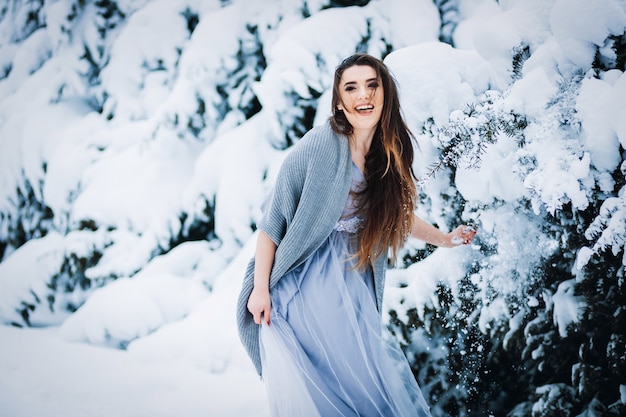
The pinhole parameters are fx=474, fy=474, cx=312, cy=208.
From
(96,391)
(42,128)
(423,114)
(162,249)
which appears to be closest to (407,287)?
(423,114)

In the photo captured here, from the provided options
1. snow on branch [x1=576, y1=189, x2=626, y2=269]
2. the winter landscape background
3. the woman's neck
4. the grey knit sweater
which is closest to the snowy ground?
the winter landscape background

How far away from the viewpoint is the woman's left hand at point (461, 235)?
1.66 m

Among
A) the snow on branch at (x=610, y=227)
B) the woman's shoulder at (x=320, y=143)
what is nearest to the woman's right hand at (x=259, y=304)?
the woman's shoulder at (x=320, y=143)

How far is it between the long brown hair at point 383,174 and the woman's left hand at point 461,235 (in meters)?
0.27

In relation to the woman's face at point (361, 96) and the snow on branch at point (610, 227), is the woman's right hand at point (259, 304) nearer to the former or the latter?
the woman's face at point (361, 96)

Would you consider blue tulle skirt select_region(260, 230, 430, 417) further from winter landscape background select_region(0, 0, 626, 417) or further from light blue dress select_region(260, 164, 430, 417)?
winter landscape background select_region(0, 0, 626, 417)

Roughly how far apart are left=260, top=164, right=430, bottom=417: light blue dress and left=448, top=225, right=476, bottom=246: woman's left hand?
0.40 metres

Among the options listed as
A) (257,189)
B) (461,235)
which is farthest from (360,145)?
(257,189)

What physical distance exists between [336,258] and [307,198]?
0.22 meters

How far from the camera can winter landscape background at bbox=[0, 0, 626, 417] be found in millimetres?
1439

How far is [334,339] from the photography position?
4.56ft

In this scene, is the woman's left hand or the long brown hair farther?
the woman's left hand

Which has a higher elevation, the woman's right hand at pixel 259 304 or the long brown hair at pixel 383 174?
the long brown hair at pixel 383 174

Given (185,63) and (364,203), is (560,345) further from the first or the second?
(185,63)
